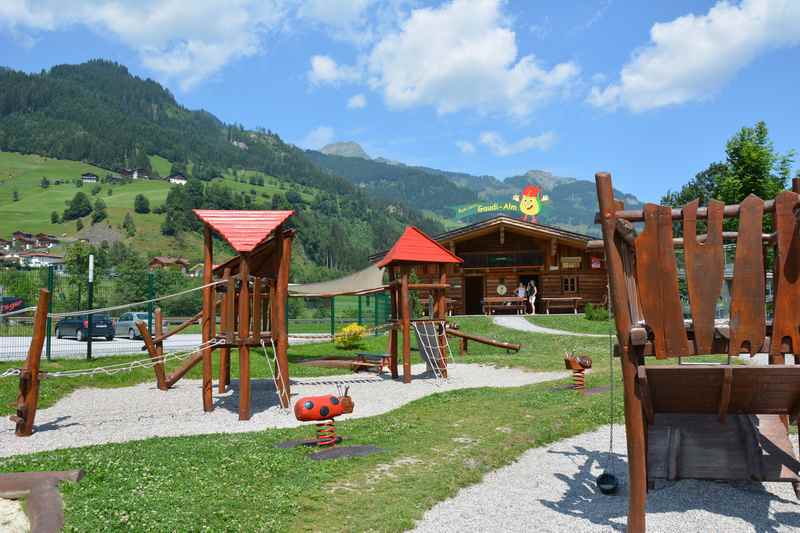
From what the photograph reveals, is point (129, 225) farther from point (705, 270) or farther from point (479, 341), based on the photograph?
point (705, 270)

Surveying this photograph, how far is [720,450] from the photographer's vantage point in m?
5.72

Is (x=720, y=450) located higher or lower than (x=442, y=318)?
lower

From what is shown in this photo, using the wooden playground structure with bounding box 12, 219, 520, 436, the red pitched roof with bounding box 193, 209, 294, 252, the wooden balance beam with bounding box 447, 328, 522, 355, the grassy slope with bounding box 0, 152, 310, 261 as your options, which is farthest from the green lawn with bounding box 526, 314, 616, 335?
the grassy slope with bounding box 0, 152, 310, 261

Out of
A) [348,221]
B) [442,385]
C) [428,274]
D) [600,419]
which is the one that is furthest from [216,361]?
[348,221]

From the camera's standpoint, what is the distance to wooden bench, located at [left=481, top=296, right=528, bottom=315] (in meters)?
32.2

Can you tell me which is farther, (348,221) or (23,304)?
(348,221)

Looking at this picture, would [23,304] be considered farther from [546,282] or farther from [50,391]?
[546,282]

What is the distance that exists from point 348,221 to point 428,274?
5391 inches

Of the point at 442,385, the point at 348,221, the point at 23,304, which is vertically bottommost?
the point at 442,385

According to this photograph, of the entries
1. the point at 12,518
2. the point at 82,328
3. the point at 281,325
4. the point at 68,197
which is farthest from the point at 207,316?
the point at 68,197

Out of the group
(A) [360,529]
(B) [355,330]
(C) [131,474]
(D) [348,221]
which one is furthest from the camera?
(D) [348,221]

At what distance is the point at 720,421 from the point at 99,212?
420 ft

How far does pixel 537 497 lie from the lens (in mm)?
5719

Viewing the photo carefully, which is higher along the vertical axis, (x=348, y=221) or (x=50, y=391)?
(x=348, y=221)
